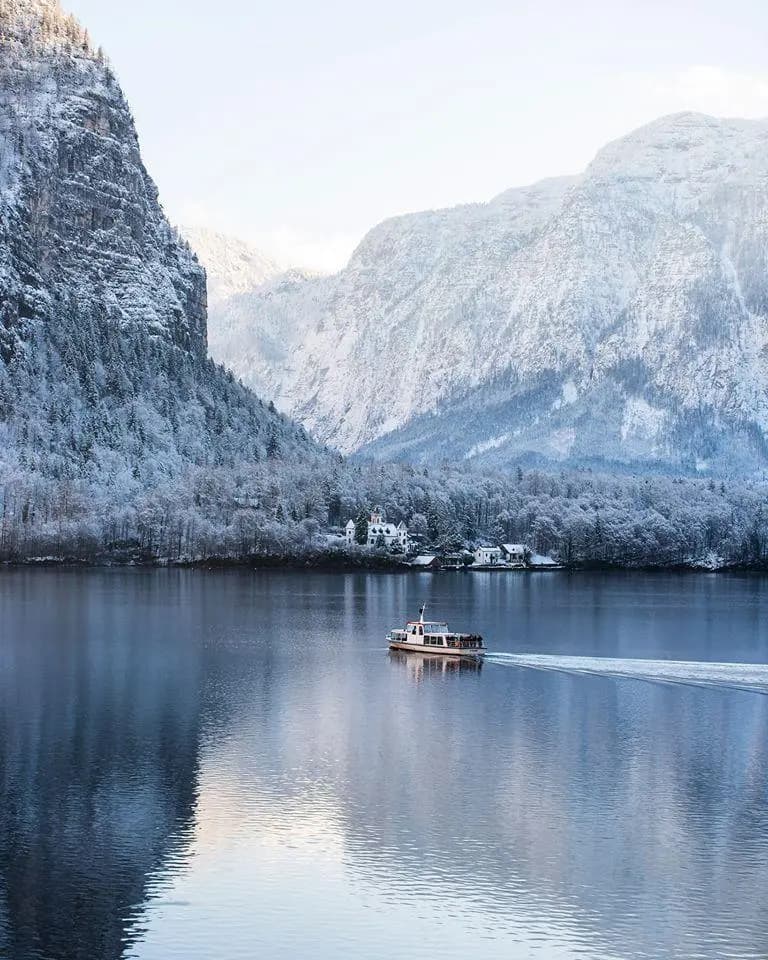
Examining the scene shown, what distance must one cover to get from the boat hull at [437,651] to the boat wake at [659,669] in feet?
3.85

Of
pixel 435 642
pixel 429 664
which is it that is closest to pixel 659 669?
pixel 429 664

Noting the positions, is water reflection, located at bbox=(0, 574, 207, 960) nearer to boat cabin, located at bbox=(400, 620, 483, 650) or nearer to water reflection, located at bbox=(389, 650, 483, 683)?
water reflection, located at bbox=(389, 650, 483, 683)

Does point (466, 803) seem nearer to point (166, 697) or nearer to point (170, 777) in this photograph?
point (170, 777)

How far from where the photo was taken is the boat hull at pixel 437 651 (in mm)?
115250

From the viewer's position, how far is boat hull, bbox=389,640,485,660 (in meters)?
115

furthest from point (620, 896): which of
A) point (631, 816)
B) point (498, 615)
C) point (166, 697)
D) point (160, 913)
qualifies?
point (498, 615)

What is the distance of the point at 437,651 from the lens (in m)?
117

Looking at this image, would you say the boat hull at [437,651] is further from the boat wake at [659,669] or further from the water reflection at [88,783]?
the water reflection at [88,783]

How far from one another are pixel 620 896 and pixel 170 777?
77.9 feet

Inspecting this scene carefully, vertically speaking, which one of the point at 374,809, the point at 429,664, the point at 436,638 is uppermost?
the point at 436,638

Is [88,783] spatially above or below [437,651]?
below

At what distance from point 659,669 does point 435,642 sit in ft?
67.5

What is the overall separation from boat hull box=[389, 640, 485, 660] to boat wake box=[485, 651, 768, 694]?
46.3 inches

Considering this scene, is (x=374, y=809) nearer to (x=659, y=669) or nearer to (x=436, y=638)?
(x=659, y=669)
